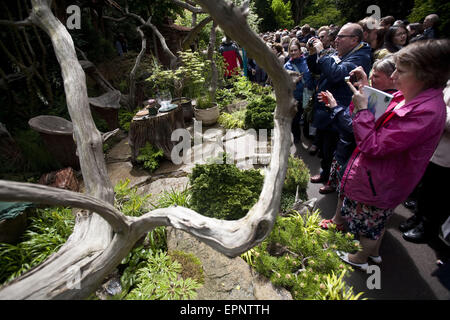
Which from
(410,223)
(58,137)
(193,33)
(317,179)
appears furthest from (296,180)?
(193,33)

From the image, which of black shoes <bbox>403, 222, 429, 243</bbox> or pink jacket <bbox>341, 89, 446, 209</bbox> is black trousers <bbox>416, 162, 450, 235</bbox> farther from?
pink jacket <bbox>341, 89, 446, 209</bbox>

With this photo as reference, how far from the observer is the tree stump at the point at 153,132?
4250 millimetres

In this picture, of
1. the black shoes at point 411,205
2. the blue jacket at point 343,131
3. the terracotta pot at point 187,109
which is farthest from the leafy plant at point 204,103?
the black shoes at point 411,205

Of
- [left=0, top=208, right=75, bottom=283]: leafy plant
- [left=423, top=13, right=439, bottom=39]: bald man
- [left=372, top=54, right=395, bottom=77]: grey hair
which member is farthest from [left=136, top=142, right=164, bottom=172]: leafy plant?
[left=423, top=13, right=439, bottom=39]: bald man

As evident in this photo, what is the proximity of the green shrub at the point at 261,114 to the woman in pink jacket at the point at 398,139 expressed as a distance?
9.37 ft

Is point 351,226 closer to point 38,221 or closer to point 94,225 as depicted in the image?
point 94,225

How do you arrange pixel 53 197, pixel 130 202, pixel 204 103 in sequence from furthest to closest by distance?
1. pixel 204 103
2. pixel 130 202
3. pixel 53 197

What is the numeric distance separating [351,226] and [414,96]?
130cm

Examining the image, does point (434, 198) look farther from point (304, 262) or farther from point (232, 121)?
point (232, 121)

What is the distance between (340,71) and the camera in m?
2.68

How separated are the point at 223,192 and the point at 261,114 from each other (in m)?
2.70

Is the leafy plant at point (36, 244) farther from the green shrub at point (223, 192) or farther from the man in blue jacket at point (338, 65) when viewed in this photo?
the man in blue jacket at point (338, 65)

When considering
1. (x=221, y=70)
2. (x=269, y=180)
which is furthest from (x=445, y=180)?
(x=221, y=70)

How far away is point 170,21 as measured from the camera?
10.2 m
